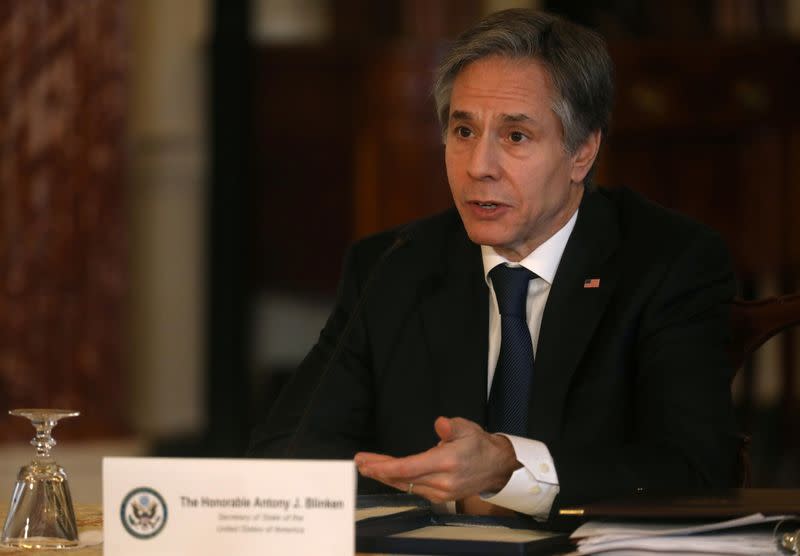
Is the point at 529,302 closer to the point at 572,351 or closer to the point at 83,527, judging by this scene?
the point at 572,351

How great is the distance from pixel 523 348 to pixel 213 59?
9.84 ft

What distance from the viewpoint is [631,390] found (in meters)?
1.97

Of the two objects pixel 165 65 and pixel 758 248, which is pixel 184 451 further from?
pixel 758 248

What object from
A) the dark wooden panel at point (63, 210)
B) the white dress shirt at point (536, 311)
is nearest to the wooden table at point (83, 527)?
the white dress shirt at point (536, 311)

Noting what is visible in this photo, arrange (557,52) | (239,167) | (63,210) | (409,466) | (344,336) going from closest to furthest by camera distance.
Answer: (409,466) → (344,336) → (557,52) → (63,210) → (239,167)

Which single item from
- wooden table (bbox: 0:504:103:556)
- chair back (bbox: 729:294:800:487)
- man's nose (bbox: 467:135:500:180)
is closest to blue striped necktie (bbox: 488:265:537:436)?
man's nose (bbox: 467:135:500:180)

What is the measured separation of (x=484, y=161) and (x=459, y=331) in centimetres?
26

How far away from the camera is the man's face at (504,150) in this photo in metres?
2.04

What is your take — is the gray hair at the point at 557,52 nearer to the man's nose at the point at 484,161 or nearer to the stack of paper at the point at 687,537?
the man's nose at the point at 484,161

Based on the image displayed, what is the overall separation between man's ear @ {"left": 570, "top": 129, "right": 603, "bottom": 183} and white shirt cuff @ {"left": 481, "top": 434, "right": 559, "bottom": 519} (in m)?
0.67

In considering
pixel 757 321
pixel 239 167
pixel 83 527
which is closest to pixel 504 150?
pixel 757 321

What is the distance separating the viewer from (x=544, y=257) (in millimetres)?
2098

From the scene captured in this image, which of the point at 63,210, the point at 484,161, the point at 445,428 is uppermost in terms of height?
the point at 63,210

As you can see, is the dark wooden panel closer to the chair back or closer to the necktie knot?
the necktie knot
